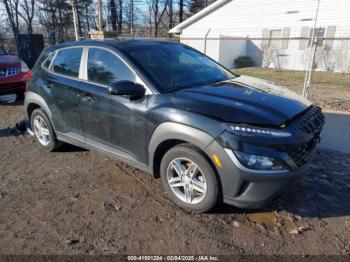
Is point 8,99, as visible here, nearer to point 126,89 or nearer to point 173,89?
point 126,89

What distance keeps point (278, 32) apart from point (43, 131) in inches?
688

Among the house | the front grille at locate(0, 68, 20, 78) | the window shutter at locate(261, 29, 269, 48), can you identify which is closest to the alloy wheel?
the front grille at locate(0, 68, 20, 78)

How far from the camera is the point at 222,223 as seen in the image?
10.2ft

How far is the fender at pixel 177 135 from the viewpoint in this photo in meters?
2.89

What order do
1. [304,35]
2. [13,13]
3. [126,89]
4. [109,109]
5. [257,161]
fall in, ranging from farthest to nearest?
[13,13] < [304,35] < [109,109] < [126,89] < [257,161]

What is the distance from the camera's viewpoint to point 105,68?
3.84 m

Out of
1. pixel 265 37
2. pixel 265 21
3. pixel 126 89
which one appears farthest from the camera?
pixel 265 37

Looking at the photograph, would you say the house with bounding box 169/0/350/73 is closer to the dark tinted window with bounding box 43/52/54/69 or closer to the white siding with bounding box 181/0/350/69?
the white siding with bounding box 181/0/350/69

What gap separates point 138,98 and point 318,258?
2326 millimetres

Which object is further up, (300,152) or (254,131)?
(254,131)

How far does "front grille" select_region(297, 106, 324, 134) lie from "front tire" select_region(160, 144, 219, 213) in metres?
0.99

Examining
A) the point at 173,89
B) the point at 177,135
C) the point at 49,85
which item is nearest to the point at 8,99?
the point at 49,85

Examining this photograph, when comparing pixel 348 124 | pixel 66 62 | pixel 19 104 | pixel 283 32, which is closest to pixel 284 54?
pixel 283 32

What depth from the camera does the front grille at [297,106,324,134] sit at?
2992mm
